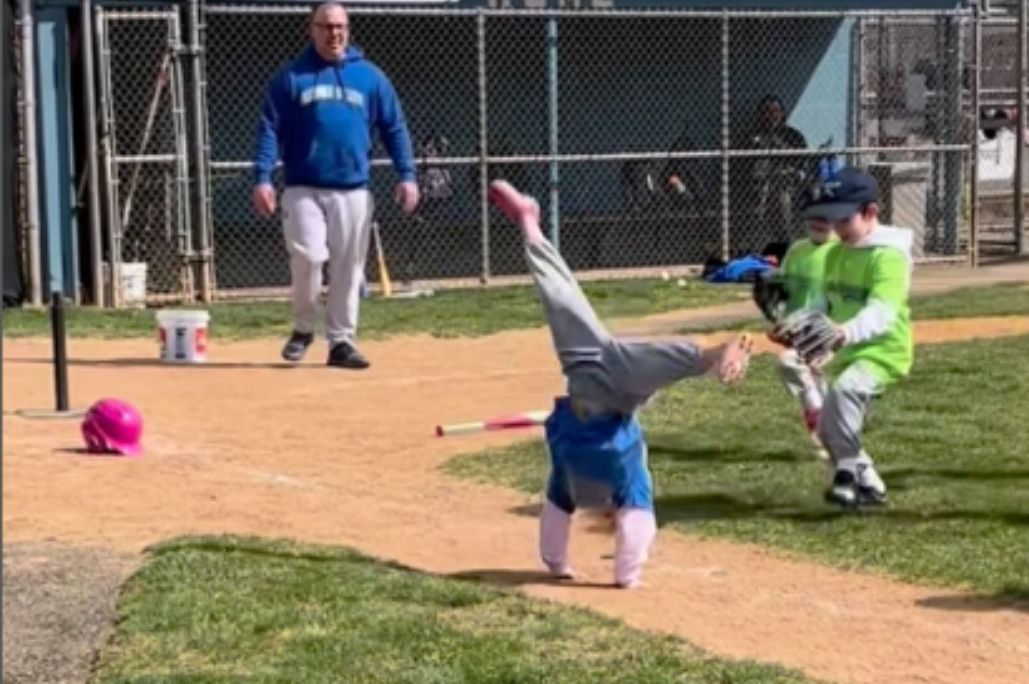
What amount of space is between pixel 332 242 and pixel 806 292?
426 cm

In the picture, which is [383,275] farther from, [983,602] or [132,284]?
[983,602]

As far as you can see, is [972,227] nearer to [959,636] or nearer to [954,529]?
[954,529]

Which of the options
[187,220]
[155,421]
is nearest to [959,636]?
[155,421]

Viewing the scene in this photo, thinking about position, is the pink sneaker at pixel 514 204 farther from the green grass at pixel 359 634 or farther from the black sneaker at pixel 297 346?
the black sneaker at pixel 297 346

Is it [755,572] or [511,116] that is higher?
[511,116]

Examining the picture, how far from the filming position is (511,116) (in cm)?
1880

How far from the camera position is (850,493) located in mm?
6941

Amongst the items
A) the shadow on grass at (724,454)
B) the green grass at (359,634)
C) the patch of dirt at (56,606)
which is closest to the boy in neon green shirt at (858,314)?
the shadow on grass at (724,454)

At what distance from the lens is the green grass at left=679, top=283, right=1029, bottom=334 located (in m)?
13.4

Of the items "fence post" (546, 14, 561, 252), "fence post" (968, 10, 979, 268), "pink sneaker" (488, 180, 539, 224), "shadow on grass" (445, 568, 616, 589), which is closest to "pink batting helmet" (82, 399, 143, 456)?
"shadow on grass" (445, 568, 616, 589)

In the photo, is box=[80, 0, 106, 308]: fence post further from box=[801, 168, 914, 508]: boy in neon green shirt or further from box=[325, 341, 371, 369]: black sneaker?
box=[801, 168, 914, 508]: boy in neon green shirt

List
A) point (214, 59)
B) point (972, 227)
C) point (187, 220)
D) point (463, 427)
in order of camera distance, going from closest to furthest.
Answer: point (463, 427), point (187, 220), point (214, 59), point (972, 227)

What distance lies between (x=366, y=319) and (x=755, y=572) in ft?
26.6

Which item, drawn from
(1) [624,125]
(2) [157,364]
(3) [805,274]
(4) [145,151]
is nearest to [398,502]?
(3) [805,274]
